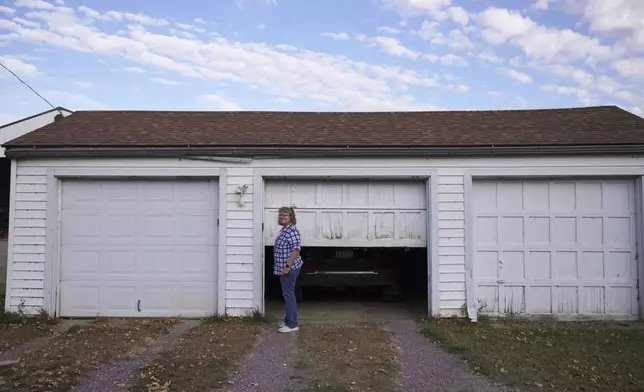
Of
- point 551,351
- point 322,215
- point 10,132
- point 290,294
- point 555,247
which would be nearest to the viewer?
point 551,351

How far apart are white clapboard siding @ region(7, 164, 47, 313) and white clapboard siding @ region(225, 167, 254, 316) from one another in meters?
2.72

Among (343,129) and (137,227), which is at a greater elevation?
(343,129)

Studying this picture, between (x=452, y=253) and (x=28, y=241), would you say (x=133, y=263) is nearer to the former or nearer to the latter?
(x=28, y=241)

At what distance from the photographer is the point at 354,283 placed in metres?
8.95

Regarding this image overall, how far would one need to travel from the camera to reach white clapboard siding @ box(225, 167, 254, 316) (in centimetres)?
805

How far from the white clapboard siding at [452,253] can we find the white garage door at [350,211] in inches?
12.9

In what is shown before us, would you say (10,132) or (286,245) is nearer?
(286,245)

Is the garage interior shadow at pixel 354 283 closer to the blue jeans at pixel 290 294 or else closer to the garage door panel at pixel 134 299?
the blue jeans at pixel 290 294

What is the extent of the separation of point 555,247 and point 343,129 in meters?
3.72

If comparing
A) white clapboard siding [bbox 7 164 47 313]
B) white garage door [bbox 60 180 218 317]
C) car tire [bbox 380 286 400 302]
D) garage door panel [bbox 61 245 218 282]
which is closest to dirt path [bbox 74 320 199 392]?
white garage door [bbox 60 180 218 317]

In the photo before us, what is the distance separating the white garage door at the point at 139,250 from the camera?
8.21 metres

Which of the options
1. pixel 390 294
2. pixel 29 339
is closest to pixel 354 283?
pixel 390 294

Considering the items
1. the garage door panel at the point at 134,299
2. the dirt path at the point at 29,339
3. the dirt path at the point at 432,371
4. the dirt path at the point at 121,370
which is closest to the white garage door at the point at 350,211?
the garage door panel at the point at 134,299

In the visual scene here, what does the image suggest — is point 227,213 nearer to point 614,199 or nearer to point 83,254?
point 83,254
